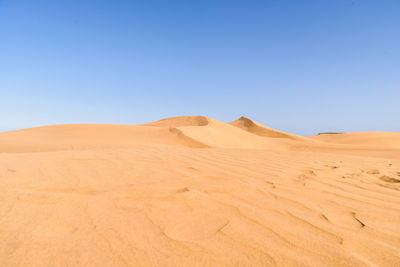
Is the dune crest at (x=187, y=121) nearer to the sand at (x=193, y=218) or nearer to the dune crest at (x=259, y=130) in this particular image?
the dune crest at (x=259, y=130)

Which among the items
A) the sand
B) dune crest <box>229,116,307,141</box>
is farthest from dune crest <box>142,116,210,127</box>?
the sand

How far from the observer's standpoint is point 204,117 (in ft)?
63.6

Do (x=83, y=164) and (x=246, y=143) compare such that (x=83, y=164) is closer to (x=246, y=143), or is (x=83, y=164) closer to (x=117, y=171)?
(x=117, y=171)

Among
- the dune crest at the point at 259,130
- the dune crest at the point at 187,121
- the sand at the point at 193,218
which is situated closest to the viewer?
the sand at the point at 193,218

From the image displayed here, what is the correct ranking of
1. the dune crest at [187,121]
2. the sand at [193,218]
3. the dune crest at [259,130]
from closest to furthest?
1. the sand at [193,218]
2. the dune crest at [187,121]
3. the dune crest at [259,130]

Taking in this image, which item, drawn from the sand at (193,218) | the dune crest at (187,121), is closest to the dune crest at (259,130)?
the dune crest at (187,121)

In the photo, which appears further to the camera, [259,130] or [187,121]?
[259,130]

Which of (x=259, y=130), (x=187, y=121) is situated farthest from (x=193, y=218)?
(x=259, y=130)

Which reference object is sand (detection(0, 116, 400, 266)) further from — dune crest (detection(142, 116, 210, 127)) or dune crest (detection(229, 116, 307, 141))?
dune crest (detection(229, 116, 307, 141))

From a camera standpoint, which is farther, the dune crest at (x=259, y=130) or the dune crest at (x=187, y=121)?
the dune crest at (x=259, y=130)

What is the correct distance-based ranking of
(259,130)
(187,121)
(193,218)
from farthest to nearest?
(259,130) → (187,121) → (193,218)

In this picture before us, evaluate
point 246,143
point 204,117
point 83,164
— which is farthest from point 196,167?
point 204,117

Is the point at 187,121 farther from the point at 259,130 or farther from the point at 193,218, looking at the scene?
the point at 193,218

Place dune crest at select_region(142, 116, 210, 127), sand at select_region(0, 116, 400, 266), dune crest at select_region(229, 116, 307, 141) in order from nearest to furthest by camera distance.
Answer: sand at select_region(0, 116, 400, 266) < dune crest at select_region(142, 116, 210, 127) < dune crest at select_region(229, 116, 307, 141)
